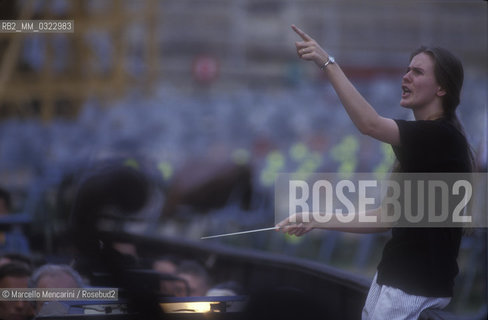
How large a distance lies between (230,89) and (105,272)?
807 inches

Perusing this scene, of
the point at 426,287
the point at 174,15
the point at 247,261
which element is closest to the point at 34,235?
the point at 247,261

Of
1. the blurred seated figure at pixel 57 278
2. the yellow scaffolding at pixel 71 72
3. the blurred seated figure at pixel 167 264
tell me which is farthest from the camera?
the yellow scaffolding at pixel 71 72

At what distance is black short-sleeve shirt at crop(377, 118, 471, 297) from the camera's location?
1.96 meters

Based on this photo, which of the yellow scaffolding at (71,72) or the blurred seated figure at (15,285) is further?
the yellow scaffolding at (71,72)

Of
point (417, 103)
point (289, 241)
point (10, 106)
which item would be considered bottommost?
point (289, 241)

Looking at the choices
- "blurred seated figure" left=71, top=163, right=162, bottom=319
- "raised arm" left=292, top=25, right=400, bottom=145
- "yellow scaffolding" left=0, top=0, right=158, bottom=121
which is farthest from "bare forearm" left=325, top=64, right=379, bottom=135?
"yellow scaffolding" left=0, top=0, right=158, bottom=121

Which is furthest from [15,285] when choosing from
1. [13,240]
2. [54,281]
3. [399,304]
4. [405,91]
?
[405,91]

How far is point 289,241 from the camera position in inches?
314

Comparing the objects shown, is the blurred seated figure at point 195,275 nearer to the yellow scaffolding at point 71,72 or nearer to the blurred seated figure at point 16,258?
the blurred seated figure at point 16,258

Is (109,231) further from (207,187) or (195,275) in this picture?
(207,187)

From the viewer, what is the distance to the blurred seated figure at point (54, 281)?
2.22 metres

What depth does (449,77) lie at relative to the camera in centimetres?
204

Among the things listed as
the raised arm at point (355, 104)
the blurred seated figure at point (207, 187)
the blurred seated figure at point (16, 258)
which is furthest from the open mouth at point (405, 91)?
the blurred seated figure at point (207, 187)

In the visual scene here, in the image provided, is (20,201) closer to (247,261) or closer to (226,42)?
(247,261)
